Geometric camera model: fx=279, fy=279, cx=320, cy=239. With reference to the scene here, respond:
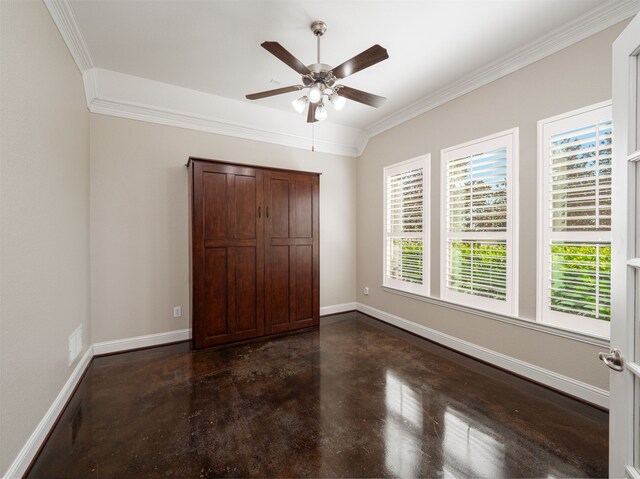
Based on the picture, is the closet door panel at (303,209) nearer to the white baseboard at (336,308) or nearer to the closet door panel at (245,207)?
the closet door panel at (245,207)

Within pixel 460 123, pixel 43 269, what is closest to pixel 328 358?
pixel 43 269

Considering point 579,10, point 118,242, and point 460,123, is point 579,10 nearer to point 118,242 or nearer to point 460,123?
point 460,123

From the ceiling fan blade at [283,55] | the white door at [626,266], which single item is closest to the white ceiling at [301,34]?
the ceiling fan blade at [283,55]

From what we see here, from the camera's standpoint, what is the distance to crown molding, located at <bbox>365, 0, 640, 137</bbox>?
199 centimetres

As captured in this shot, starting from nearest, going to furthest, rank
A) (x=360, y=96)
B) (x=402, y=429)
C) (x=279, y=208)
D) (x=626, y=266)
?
(x=626, y=266)
(x=402, y=429)
(x=360, y=96)
(x=279, y=208)

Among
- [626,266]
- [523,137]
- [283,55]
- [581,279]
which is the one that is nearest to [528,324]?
[581,279]

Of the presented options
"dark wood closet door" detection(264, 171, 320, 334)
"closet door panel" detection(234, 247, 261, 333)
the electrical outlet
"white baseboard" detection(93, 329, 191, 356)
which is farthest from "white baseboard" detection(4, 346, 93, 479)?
"dark wood closet door" detection(264, 171, 320, 334)

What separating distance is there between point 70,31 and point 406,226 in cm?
387

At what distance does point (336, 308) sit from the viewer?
15.0 feet

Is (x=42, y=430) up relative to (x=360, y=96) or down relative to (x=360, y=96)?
down

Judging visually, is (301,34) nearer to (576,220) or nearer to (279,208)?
(279,208)

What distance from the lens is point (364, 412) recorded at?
207cm

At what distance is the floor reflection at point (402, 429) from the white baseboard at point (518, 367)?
100cm

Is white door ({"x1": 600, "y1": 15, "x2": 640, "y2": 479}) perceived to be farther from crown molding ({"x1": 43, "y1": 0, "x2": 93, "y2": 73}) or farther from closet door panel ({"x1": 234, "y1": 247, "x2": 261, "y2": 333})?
crown molding ({"x1": 43, "y1": 0, "x2": 93, "y2": 73})
